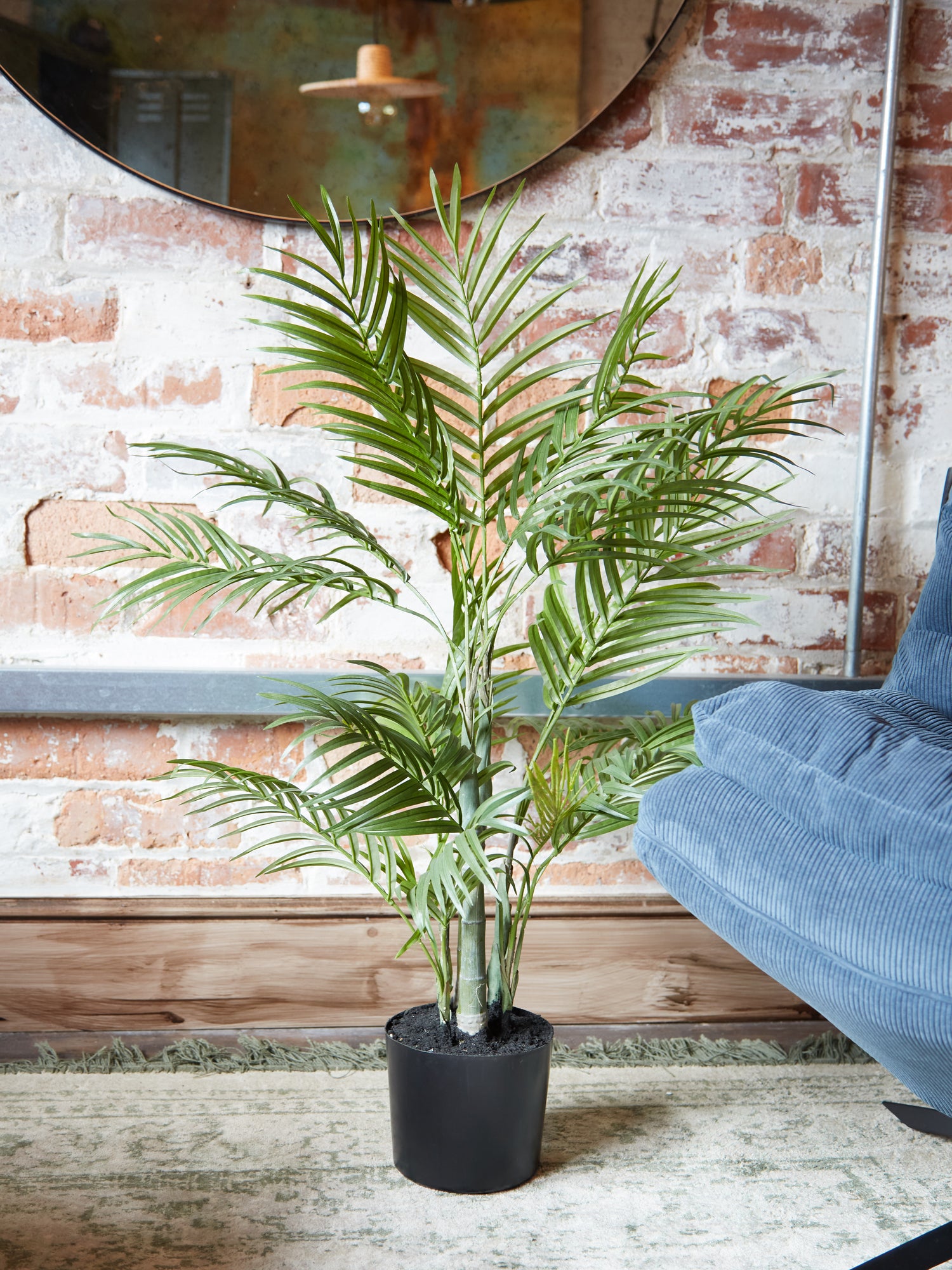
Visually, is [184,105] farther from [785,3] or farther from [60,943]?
[60,943]

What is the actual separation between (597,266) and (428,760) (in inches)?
33.1

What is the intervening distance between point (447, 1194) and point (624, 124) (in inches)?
56.2

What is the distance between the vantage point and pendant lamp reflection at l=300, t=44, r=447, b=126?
1433 mm

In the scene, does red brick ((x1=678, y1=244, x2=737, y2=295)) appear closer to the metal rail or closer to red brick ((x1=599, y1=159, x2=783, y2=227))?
red brick ((x1=599, y1=159, x2=783, y2=227))

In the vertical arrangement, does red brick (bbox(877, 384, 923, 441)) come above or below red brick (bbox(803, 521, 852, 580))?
above

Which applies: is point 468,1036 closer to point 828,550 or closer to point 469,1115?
point 469,1115

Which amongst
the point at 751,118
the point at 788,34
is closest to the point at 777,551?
the point at 751,118

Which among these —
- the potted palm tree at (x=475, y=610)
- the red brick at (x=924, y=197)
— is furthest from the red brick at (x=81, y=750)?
the red brick at (x=924, y=197)

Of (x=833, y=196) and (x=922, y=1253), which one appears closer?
(x=922, y=1253)

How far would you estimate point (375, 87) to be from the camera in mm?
1440

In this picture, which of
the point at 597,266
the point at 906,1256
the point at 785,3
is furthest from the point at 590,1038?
the point at 785,3

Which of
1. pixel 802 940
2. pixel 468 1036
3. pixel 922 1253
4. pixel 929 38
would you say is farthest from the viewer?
pixel 929 38

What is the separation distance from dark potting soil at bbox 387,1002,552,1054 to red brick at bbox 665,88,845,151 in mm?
1235

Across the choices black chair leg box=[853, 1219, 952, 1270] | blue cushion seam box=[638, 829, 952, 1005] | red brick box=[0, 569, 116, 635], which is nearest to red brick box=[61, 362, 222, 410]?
red brick box=[0, 569, 116, 635]
